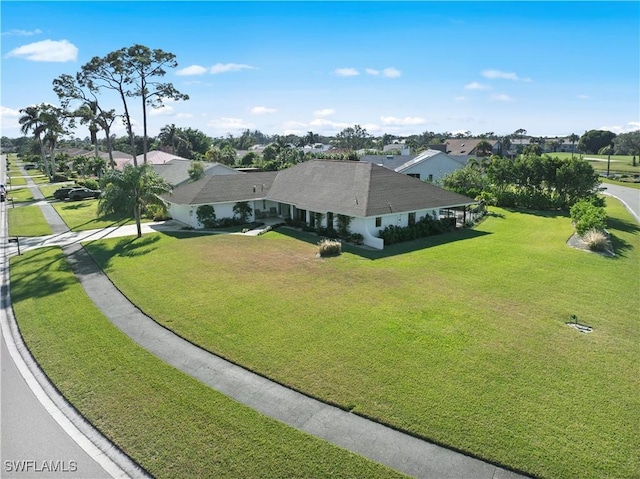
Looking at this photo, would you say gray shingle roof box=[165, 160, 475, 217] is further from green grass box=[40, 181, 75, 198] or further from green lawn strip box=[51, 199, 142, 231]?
green grass box=[40, 181, 75, 198]

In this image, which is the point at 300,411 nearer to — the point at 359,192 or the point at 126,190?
the point at 359,192

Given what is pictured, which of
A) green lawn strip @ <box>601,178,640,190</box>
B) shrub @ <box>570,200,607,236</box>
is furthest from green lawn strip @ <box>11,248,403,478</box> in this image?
green lawn strip @ <box>601,178,640,190</box>

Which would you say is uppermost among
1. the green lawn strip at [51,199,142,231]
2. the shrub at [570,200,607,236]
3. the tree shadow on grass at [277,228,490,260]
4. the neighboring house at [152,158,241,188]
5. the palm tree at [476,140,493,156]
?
the palm tree at [476,140,493,156]

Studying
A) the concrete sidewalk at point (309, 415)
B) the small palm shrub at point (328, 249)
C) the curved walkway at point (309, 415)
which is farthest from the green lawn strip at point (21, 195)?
the concrete sidewalk at point (309, 415)

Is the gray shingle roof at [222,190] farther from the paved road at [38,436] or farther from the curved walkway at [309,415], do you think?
the paved road at [38,436]

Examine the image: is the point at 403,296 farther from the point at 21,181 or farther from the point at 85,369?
the point at 21,181

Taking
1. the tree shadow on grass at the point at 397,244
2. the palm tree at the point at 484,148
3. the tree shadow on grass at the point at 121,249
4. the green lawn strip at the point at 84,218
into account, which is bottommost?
the tree shadow on grass at the point at 121,249

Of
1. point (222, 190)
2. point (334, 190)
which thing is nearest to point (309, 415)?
point (334, 190)
